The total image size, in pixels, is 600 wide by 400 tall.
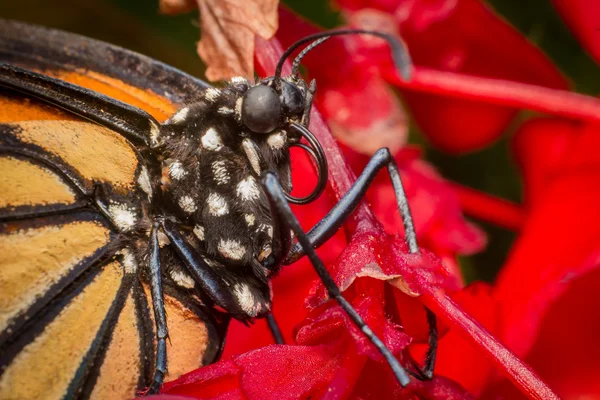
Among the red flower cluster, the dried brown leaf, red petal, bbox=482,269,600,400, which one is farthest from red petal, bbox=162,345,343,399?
the dried brown leaf

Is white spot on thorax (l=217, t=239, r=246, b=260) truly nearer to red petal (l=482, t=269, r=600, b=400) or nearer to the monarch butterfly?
the monarch butterfly

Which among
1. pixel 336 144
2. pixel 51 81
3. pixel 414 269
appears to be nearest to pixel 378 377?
pixel 414 269

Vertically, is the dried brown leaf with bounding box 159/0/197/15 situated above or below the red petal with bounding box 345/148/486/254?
above

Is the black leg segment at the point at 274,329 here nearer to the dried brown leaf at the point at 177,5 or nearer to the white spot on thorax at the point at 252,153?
the white spot on thorax at the point at 252,153

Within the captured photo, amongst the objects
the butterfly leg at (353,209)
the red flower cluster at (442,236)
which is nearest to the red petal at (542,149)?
the red flower cluster at (442,236)

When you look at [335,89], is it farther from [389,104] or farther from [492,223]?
[492,223]
